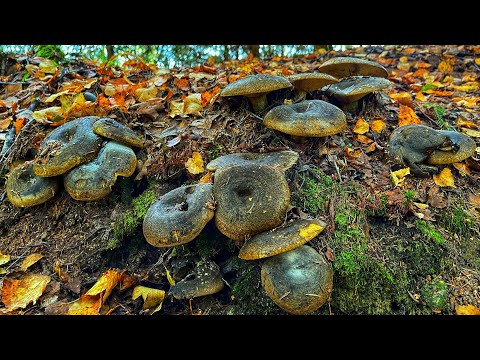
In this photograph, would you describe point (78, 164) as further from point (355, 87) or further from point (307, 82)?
point (355, 87)

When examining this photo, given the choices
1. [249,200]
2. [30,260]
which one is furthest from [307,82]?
[30,260]

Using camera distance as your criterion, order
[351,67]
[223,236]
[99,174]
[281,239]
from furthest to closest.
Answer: [351,67]
[99,174]
[223,236]
[281,239]

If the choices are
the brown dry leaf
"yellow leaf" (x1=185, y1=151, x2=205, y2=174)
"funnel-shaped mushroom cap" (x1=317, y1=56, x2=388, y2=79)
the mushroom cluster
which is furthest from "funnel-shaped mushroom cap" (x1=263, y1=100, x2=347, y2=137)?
the brown dry leaf

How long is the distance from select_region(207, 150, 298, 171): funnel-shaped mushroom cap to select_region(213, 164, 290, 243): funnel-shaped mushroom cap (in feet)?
0.86

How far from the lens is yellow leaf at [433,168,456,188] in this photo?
14.4 ft

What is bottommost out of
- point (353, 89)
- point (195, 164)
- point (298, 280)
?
point (298, 280)

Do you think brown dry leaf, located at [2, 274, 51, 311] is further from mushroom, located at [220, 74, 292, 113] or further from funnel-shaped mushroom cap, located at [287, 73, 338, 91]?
funnel-shaped mushroom cap, located at [287, 73, 338, 91]

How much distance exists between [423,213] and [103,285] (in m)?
3.57

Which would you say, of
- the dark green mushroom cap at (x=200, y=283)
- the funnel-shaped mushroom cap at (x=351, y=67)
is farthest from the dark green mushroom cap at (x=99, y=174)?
the funnel-shaped mushroom cap at (x=351, y=67)

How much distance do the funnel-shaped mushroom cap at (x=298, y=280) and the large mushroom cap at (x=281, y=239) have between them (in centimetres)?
24

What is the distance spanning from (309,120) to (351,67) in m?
1.77

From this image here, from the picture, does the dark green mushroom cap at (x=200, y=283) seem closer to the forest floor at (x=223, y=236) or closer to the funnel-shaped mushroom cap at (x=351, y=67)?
the forest floor at (x=223, y=236)

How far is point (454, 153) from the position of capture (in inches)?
173

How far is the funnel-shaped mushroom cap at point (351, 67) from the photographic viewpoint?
199 inches
